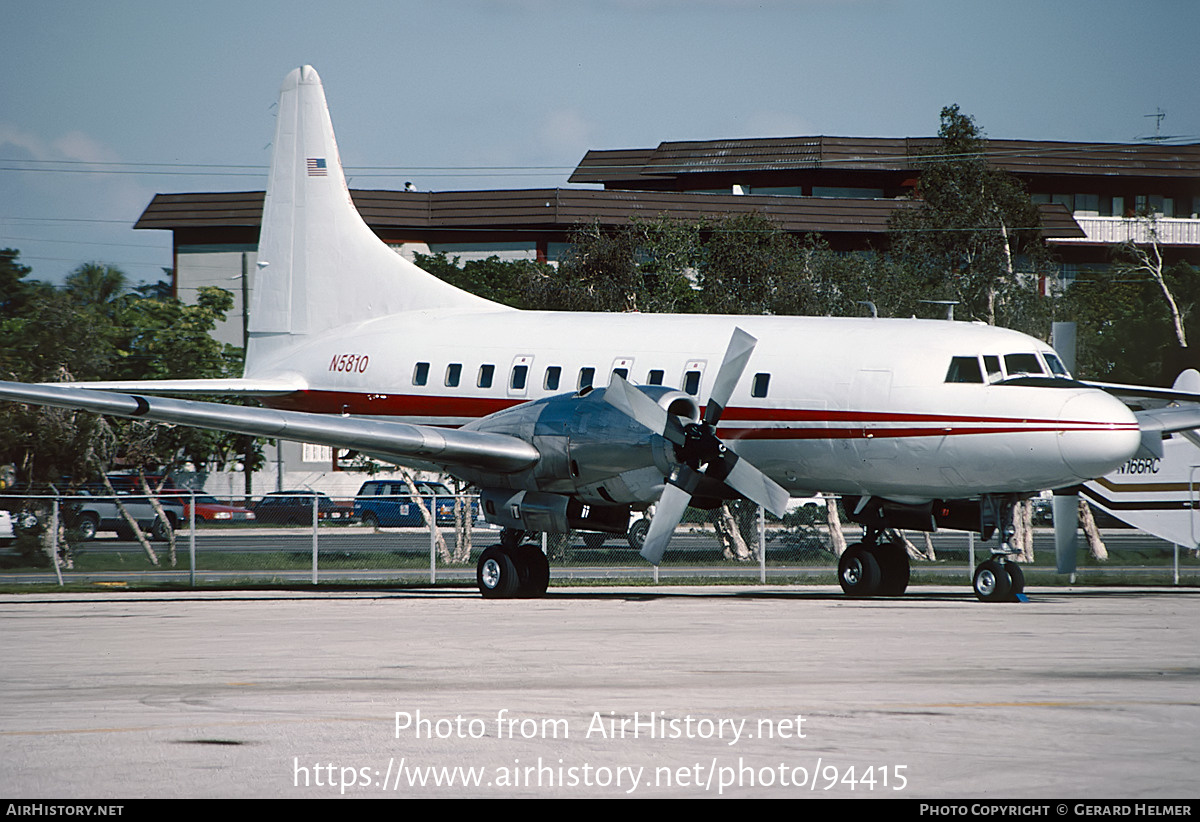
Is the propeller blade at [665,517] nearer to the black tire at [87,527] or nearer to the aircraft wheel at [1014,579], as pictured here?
the aircraft wheel at [1014,579]

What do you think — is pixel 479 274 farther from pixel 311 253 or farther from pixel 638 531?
pixel 638 531

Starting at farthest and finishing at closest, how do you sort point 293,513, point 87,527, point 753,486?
point 293,513, point 87,527, point 753,486

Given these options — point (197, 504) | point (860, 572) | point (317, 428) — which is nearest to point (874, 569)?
point (860, 572)

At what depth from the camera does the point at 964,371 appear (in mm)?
20234

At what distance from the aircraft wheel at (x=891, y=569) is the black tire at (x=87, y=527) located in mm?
17579

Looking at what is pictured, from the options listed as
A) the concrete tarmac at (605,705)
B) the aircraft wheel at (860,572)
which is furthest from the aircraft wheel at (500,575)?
the aircraft wheel at (860,572)

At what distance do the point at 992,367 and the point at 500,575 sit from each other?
312 inches

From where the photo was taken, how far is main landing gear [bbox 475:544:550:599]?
70.4ft

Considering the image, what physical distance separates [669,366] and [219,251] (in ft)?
197

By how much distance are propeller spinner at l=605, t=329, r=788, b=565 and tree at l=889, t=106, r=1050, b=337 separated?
74.4ft

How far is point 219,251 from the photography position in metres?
77.4

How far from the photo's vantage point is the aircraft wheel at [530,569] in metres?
21.5

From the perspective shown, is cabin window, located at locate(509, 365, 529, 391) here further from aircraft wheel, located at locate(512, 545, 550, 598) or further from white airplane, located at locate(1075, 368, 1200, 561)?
white airplane, located at locate(1075, 368, 1200, 561)
